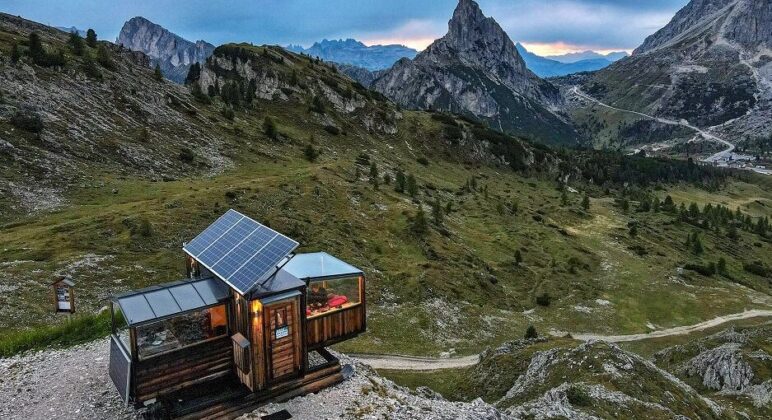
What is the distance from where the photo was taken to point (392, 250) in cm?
7012

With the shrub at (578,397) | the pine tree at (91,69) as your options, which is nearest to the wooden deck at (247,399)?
the shrub at (578,397)

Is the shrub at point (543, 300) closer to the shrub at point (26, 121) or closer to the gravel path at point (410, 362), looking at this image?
the gravel path at point (410, 362)

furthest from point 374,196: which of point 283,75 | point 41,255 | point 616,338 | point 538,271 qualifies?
point 283,75

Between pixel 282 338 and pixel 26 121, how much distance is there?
68.2 meters

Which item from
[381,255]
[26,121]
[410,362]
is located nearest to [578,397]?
[410,362]

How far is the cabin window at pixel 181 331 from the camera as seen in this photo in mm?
20875

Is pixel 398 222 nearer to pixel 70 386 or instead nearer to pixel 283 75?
pixel 70 386

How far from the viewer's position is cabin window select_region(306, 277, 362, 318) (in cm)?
2467

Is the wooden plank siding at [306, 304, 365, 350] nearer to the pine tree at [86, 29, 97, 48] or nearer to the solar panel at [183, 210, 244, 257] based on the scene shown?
the solar panel at [183, 210, 244, 257]

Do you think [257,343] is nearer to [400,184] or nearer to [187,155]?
[187,155]

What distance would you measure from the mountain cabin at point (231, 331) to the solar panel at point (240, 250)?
0.21 ft

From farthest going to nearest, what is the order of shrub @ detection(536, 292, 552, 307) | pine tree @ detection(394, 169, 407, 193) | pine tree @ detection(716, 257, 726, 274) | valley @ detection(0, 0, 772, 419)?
pine tree @ detection(394, 169, 407, 193)
pine tree @ detection(716, 257, 726, 274)
shrub @ detection(536, 292, 552, 307)
valley @ detection(0, 0, 772, 419)

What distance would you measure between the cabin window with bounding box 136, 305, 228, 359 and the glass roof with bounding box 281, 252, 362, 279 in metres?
3.93

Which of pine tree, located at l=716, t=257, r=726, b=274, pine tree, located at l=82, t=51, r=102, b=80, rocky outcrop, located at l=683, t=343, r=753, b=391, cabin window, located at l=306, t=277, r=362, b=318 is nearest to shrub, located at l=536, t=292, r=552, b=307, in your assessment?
rocky outcrop, located at l=683, t=343, r=753, b=391
